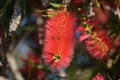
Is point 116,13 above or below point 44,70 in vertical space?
above

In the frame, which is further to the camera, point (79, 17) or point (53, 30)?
point (79, 17)

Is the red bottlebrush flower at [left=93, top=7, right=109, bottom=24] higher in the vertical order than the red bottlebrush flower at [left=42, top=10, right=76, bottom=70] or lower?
lower

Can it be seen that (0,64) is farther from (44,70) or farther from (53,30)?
(44,70)

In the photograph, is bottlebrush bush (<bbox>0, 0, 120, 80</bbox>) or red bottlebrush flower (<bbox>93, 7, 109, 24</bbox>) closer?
bottlebrush bush (<bbox>0, 0, 120, 80</bbox>)

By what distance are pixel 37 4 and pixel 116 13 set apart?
36 cm

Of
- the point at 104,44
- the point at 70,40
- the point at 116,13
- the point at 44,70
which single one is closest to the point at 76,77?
the point at 44,70

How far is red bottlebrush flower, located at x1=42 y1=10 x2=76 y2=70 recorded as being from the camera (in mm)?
1751

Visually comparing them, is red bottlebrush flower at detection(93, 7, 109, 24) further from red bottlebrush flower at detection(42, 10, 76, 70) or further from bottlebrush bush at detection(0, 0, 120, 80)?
red bottlebrush flower at detection(42, 10, 76, 70)

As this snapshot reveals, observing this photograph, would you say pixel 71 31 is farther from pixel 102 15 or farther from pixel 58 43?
pixel 102 15

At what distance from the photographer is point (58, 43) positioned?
1759mm

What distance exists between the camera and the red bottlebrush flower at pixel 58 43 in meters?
1.75

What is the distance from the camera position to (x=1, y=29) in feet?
7.14

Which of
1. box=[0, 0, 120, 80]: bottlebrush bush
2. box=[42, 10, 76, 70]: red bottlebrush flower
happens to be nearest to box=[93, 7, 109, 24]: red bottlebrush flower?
box=[0, 0, 120, 80]: bottlebrush bush

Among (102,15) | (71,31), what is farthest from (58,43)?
(102,15)
